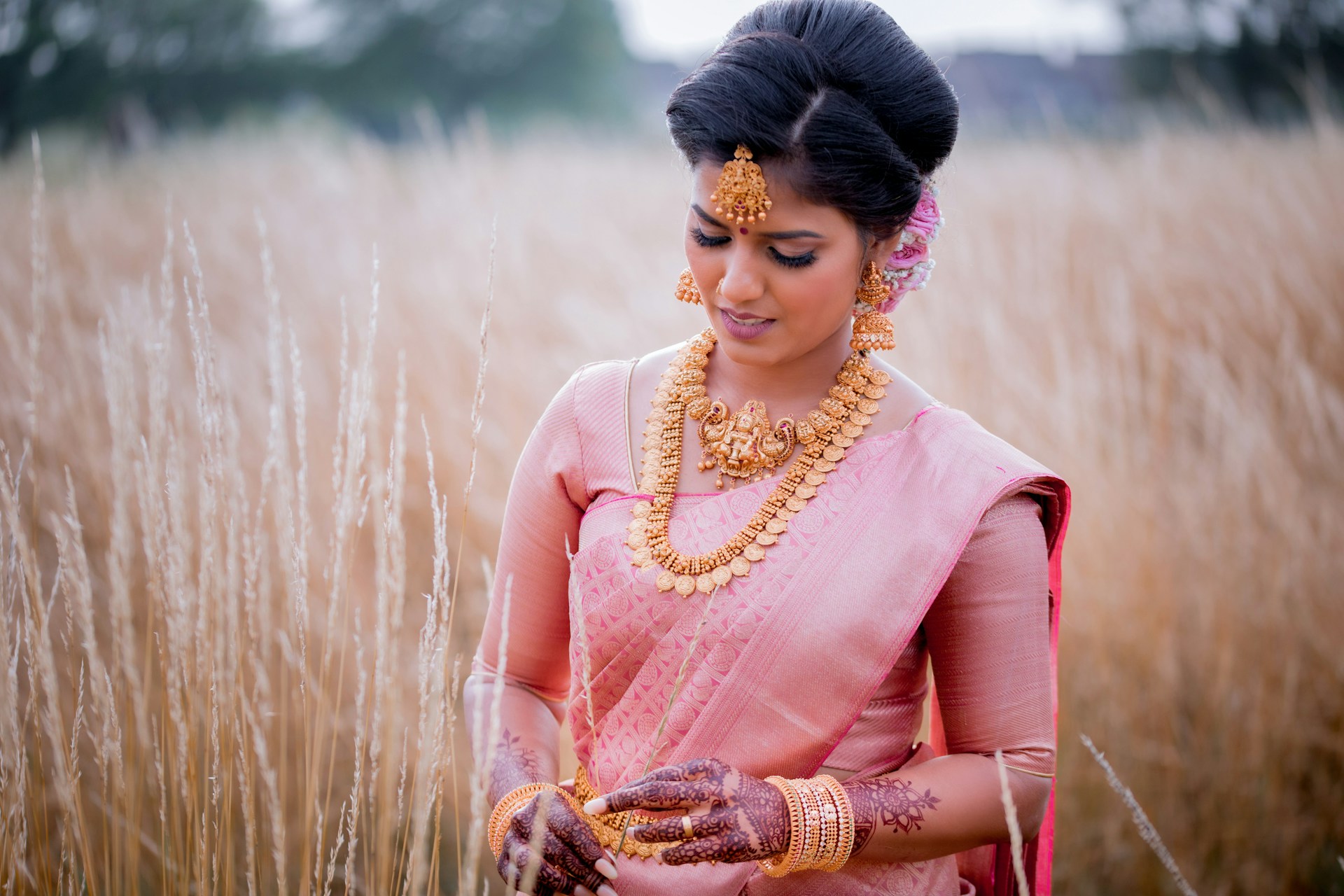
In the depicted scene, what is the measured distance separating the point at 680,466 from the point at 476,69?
22976 mm

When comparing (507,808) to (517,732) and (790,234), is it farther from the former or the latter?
(790,234)

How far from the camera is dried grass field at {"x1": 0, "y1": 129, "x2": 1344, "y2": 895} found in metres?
1.23

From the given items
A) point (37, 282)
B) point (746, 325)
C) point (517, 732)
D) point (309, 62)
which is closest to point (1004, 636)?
point (746, 325)

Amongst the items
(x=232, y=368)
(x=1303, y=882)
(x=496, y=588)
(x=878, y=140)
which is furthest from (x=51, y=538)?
(x=1303, y=882)

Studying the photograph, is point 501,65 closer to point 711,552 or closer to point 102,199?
point 102,199

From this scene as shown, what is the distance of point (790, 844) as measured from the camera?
1.19 metres

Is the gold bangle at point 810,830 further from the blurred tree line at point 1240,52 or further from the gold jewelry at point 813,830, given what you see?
the blurred tree line at point 1240,52

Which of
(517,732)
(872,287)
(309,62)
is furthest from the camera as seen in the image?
(309,62)

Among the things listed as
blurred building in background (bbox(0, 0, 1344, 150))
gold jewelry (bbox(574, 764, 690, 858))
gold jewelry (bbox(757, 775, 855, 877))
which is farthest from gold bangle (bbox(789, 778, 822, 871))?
blurred building in background (bbox(0, 0, 1344, 150))

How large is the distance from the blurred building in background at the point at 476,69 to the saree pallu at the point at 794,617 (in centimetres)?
348

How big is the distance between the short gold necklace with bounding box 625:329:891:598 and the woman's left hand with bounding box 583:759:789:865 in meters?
0.26

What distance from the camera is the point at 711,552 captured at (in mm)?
1328

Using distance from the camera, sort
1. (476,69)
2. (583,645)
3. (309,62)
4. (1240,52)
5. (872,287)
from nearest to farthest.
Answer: (583,645), (872,287), (1240,52), (309,62), (476,69)

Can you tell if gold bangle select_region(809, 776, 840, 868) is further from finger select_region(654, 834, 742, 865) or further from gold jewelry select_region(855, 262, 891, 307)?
gold jewelry select_region(855, 262, 891, 307)
